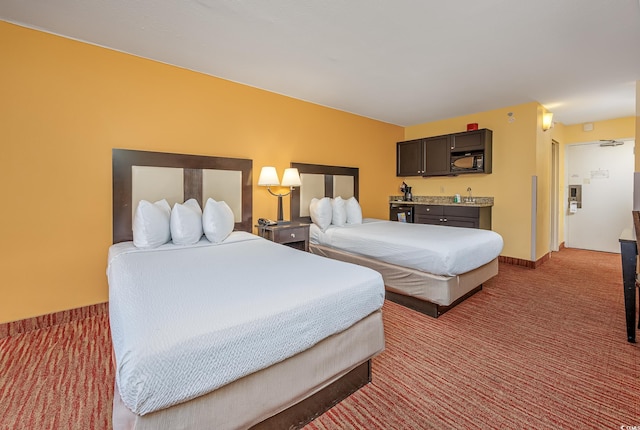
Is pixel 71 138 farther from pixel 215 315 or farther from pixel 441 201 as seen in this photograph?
pixel 441 201

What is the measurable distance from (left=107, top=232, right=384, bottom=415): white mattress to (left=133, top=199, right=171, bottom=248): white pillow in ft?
1.54

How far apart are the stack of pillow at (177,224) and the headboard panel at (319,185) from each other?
56.1 inches

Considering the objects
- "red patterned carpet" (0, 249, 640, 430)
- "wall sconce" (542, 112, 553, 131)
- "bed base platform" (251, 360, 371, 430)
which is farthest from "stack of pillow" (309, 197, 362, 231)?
"wall sconce" (542, 112, 553, 131)

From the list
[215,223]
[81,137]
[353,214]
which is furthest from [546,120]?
[81,137]

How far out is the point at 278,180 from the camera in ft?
12.5

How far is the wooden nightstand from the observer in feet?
11.3

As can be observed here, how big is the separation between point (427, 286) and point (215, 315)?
85.3 inches

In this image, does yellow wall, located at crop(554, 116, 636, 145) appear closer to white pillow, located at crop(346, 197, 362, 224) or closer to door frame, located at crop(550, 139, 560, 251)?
door frame, located at crop(550, 139, 560, 251)

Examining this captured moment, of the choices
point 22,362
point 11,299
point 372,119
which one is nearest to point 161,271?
point 22,362

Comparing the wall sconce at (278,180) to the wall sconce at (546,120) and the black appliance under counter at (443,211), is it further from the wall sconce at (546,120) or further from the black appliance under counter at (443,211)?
the wall sconce at (546,120)

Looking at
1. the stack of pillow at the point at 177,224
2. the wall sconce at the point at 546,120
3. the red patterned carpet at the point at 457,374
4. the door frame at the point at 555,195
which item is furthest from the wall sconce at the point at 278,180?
the door frame at the point at 555,195

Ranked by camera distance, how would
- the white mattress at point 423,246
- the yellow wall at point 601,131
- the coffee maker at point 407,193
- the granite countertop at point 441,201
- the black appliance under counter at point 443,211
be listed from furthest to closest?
1. the coffee maker at point 407,193
2. the yellow wall at point 601,131
3. the granite countertop at point 441,201
4. the black appliance under counter at point 443,211
5. the white mattress at point 423,246

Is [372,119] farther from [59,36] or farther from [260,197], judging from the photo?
[59,36]

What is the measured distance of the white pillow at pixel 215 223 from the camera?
281cm
